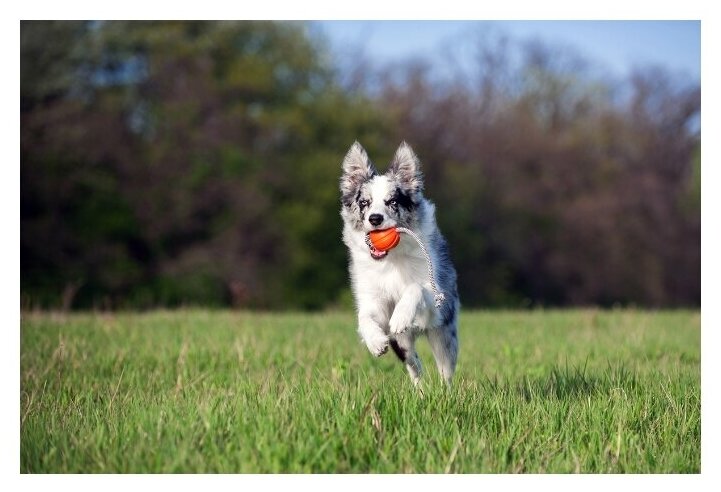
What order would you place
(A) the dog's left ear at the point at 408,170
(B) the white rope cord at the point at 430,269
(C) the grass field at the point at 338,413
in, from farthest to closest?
(A) the dog's left ear at the point at 408,170
(B) the white rope cord at the point at 430,269
(C) the grass field at the point at 338,413

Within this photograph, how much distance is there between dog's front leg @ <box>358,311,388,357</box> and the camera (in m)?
5.23

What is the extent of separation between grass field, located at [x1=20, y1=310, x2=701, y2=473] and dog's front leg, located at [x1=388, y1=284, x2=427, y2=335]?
0.38 m

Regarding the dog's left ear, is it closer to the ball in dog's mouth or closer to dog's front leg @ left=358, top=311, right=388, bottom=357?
the ball in dog's mouth

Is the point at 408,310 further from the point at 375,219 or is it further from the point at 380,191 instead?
the point at 380,191

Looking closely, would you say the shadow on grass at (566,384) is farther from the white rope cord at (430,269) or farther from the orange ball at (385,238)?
the orange ball at (385,238)

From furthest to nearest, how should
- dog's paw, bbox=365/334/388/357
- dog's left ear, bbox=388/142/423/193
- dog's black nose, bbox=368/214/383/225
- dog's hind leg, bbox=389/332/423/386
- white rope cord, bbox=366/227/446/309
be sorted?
dog's left ear, bbox=388/142/423/193, dog's hind leg, bbox=389/332/423/386, dog's black nose, bbox=368/214/383/225, white rope cord, bbox=366/227/446/309, dog's paw, bbox=365/334/388/357

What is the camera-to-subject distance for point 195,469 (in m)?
4.23

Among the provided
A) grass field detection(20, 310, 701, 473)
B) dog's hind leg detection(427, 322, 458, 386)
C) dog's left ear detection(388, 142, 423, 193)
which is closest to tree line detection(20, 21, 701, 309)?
grass field detection(20, 310, 701, 473)

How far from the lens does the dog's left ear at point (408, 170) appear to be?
598 cm

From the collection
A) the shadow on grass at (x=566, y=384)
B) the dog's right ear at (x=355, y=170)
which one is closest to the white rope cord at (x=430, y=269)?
the dog's right ear at (x=355, y=170)

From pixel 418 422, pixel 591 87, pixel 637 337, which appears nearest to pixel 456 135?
pixel 591 87

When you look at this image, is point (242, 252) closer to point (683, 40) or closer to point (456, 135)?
point (456, 135)

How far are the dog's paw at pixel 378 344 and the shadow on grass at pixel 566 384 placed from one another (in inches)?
31.3
